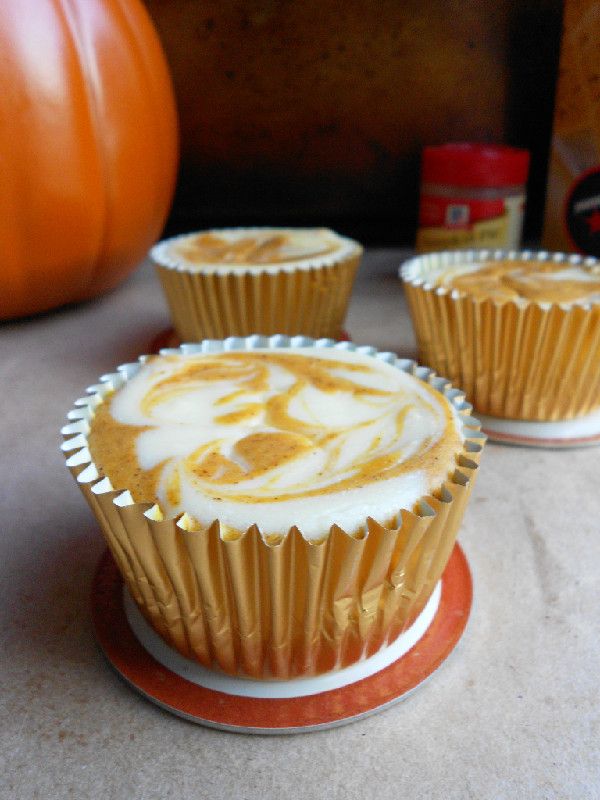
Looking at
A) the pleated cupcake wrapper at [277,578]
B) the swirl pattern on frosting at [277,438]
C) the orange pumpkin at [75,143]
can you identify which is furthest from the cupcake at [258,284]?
the pleated cupcake wrapper at [277,578]

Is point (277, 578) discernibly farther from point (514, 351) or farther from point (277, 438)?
point (514, 351)

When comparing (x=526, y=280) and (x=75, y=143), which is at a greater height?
(x=75, y=143)

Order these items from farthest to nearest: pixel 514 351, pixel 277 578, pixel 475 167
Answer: pixel 475 167 < pixel 514 351 < pixel 277 578

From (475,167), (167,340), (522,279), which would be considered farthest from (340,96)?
(522,279)

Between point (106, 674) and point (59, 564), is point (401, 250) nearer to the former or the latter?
point (59, 564)

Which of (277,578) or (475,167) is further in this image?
(475,167)

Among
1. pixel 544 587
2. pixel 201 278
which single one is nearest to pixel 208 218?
pixel 201 278
